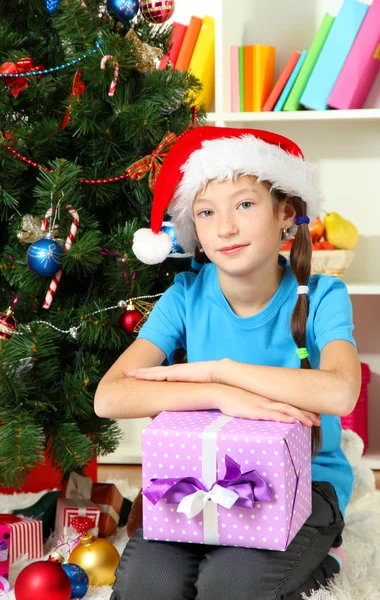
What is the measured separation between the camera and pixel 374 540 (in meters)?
1.61

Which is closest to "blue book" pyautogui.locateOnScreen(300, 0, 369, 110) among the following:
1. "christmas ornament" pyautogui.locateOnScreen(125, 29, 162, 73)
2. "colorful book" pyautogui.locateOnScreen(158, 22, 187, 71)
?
"colorful book" pyautogui.locateOnScreen(158, 22, 187, 71)

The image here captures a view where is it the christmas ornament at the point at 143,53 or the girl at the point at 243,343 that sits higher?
the christmas ornament at the point at 143,53

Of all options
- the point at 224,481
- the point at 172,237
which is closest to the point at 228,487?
→ the point at 224,481

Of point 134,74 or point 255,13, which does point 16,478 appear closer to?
point 134,74

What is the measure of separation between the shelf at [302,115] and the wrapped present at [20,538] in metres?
1.26

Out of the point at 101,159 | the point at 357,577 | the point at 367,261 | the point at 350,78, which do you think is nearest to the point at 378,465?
the point at 367,261

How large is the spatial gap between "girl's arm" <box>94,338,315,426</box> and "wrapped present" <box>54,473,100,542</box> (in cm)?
43

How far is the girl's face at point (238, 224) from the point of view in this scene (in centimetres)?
126

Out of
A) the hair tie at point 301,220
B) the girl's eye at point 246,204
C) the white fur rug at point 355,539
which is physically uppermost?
the girl's eye at point 246,204

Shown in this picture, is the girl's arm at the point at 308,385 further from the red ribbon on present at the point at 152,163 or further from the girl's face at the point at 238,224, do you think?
the red ribbon on present at the point at 152,163

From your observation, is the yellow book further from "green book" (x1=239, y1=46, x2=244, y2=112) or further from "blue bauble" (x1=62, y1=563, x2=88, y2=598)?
"blue bauble" (x1=62, y1=563, x2=88, y2=598)

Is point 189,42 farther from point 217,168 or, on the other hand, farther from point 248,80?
point 217,168

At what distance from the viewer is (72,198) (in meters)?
1.48

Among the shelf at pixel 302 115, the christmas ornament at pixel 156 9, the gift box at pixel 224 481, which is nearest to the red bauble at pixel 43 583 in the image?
the gift box at pixel 224 481
